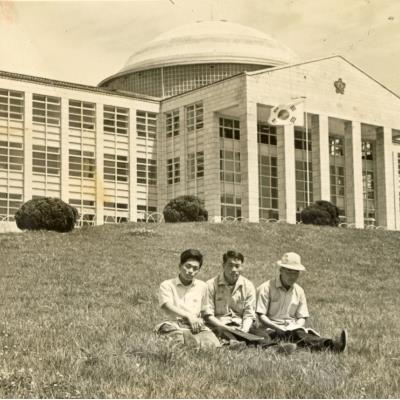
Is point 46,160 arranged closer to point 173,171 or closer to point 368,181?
point 173,171

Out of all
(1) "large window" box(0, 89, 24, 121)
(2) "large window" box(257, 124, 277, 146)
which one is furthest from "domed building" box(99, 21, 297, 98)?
(1) "large window" box(0, 89, 24, 121)

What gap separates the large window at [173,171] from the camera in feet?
158

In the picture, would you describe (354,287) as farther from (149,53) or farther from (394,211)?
(149,53)

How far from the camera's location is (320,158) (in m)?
47.2

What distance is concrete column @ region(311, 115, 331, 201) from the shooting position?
46875mm

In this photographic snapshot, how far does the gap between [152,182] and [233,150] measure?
19.3 ft

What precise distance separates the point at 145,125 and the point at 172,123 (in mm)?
1779

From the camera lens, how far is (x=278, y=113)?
144 feet

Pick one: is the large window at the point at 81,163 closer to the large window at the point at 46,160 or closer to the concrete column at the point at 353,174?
the large window at the point at 46,160

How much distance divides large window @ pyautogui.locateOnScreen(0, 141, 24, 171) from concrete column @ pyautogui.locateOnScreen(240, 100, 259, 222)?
510 inches

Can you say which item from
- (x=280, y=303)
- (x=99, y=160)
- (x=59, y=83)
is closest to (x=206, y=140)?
(x=99, y=160)

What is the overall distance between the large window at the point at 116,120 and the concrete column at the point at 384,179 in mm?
17059

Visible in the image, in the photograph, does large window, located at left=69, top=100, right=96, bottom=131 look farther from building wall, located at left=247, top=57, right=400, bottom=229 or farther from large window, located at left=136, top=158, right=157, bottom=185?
building wall, located at left=247, top=57, right=400, bottom=229

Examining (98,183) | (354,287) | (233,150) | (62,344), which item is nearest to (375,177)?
(233,150)
